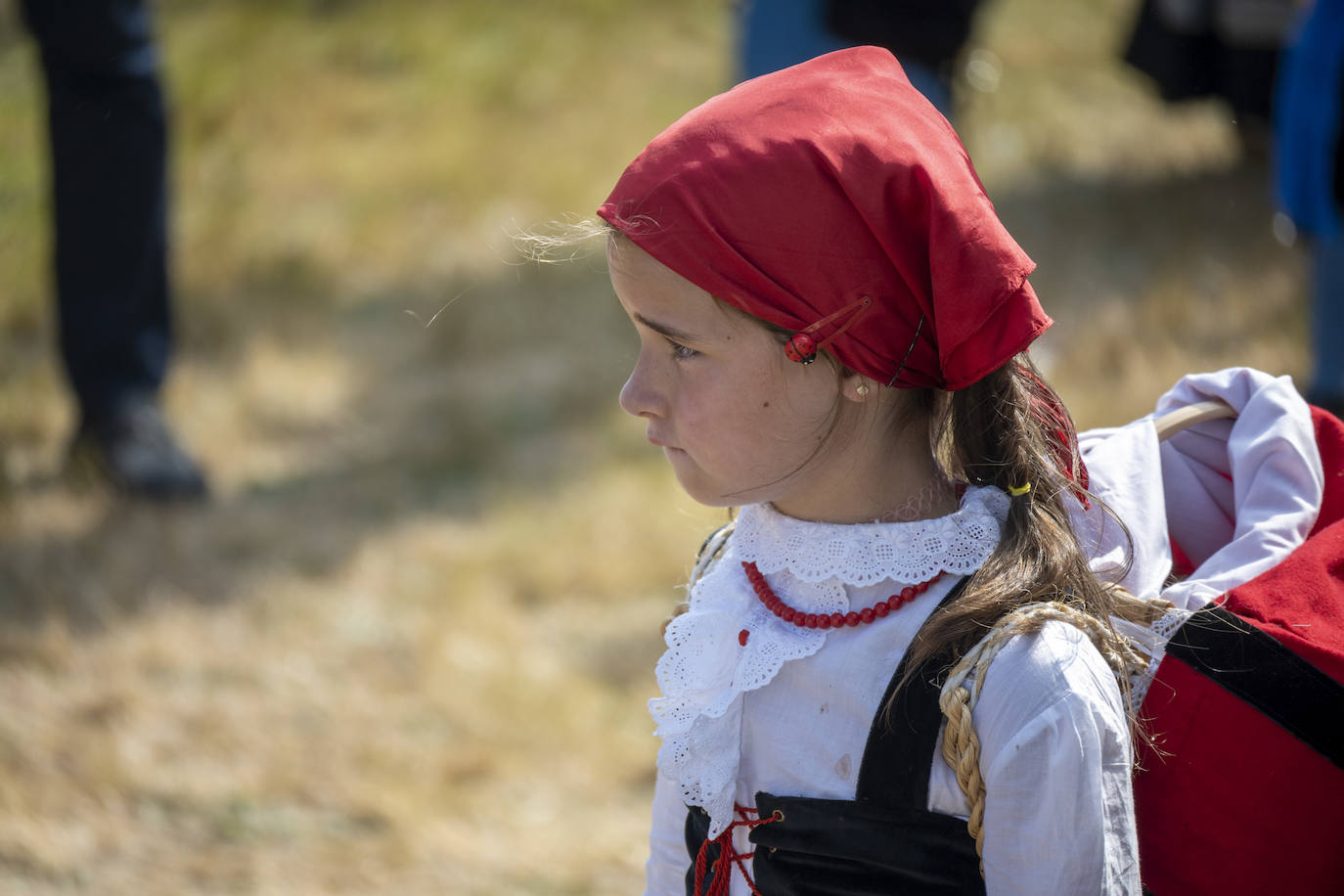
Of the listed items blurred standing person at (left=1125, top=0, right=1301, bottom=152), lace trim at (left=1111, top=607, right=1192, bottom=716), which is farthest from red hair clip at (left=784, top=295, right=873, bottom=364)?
blurred standing person at (left=1125, top=0, right=1301, bottom=152)

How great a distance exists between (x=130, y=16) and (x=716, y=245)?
2.58 m

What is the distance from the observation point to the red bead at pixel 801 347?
1105 mm

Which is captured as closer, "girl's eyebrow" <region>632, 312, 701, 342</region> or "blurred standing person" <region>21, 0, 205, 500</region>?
"girl's eyebrow" <region>632, 312, 701, 342</region>

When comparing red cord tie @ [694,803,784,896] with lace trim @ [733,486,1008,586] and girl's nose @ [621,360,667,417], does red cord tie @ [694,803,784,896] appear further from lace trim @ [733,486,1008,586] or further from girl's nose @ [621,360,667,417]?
girl's nose @ [621,360,667,417]

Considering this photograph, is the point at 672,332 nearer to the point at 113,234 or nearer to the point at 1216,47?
the point at 113,234

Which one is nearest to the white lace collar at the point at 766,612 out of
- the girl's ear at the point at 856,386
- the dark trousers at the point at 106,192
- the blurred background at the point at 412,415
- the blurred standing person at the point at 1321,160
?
the girl's ear at the point at 856,386

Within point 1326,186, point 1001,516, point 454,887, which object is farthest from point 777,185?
point 1326,186

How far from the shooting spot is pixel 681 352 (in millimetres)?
1164

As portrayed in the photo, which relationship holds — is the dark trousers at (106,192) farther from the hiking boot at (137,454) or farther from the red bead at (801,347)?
the red bead at (801,347)

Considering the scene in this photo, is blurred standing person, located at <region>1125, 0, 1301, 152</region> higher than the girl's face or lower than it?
higher

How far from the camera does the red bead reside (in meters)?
1.11

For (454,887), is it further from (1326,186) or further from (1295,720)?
(1326,186)

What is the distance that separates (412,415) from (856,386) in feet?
9.54

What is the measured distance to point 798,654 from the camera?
118 centimetres
